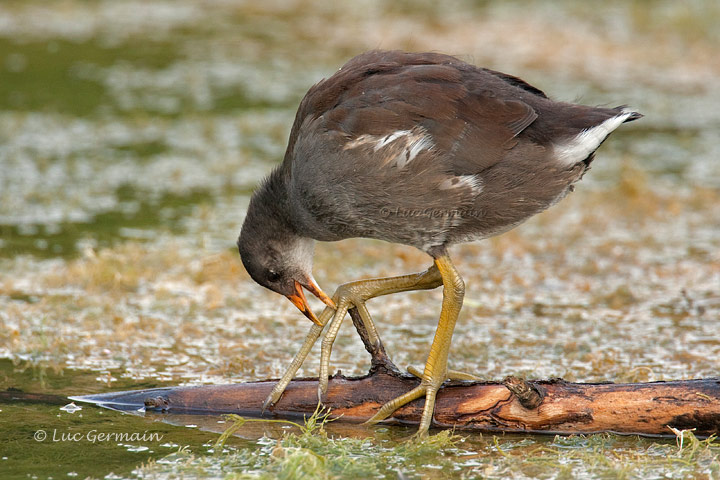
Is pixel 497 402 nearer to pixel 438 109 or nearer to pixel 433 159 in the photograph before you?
pixel 433 159

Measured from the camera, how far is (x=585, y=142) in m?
4.22

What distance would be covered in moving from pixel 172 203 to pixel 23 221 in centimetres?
121

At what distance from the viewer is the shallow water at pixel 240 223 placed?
4.75 meters

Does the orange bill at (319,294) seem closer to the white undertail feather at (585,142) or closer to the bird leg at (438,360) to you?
the bird leg at (438,360)

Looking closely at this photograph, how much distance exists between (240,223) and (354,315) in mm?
3313

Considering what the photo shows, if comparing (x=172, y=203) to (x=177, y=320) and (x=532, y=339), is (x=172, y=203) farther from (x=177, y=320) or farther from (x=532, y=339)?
(x=532, y=339)

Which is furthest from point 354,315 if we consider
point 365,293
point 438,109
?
point 438,109

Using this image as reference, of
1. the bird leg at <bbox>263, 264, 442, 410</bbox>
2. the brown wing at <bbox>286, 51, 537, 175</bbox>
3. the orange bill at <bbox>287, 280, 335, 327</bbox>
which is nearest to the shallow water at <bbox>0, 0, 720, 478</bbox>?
the bird leg at <bbox>263, 264, 442, 410</bbox>

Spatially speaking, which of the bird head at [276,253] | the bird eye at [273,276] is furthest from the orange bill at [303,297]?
the bird eye at [273,276]

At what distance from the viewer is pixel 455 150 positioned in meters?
4.25

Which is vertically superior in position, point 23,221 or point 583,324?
point 23,221

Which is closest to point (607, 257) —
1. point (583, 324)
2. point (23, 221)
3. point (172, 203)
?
point (583, 324)

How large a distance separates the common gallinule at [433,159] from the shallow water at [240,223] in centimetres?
56

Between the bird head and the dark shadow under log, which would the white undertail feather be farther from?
the bird head
